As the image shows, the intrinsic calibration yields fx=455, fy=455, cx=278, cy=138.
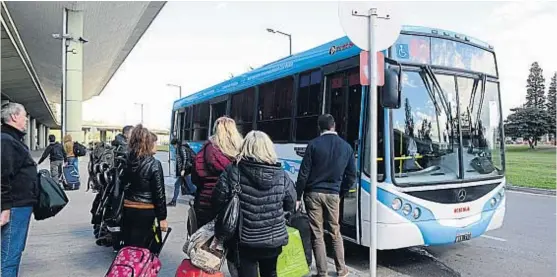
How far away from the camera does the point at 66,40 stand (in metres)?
23.2

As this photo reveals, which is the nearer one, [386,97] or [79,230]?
[386,97]

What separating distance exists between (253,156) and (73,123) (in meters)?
25.5

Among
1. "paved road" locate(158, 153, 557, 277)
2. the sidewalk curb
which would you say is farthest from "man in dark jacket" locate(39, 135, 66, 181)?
the sidewalk curb

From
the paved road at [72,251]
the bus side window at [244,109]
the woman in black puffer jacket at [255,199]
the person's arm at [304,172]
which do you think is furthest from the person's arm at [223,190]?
the bus side window at [244,109]

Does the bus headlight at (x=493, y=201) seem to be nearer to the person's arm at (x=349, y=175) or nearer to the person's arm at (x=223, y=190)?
the person's arm at (x=349, y=175)

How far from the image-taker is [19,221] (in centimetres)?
411

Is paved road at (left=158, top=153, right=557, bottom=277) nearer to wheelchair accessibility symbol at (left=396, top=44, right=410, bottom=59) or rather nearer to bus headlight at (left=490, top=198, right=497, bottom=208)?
bus headlight at (left=490, top=198, right=497, bottom=208)

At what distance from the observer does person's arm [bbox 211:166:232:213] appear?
141 inches

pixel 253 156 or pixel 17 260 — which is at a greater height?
pixel 253 156

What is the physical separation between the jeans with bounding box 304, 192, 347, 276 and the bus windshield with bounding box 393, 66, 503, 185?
92 centimetres

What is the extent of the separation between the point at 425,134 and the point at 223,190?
3196mm

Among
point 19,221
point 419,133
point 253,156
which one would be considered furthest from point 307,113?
point 19,221

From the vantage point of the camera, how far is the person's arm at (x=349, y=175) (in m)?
5.33

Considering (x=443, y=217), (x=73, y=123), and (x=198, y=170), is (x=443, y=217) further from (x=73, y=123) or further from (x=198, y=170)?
(x=73, y=123)
